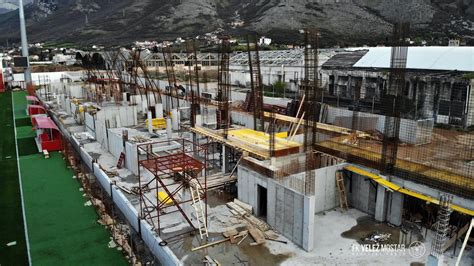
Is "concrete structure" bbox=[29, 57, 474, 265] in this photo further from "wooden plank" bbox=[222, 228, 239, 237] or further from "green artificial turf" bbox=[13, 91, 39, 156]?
"green artificial turf" bbox=[13, 91, 39, 156]

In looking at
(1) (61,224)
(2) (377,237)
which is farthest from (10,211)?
(2) (377,237)

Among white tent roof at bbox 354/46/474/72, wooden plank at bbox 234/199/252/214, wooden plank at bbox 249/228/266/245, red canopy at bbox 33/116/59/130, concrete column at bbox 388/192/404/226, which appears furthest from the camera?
white tent roof at bbox 354/46/474/72

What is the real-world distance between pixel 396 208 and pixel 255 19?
242 feet

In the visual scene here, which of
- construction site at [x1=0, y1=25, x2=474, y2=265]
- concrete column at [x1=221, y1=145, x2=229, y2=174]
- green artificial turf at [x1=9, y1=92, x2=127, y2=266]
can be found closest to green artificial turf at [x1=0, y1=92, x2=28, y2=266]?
green artificial turf at [x1=9, y1=92, x2=127, y2=266]

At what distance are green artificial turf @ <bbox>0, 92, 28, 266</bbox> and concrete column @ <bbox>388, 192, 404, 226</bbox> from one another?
9274 mm

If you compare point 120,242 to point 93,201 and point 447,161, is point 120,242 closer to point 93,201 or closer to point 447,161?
point 93,201

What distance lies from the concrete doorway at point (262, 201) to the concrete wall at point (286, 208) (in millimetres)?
56

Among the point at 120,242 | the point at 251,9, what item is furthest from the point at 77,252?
the point at 251,9

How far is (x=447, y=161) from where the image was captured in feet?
42.2

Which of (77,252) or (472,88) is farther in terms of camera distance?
(472,88)

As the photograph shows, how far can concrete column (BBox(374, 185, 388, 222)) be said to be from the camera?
10250mm

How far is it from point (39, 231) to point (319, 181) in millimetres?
7937

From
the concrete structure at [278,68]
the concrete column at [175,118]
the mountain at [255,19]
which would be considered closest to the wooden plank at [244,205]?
the concrete column at [175,118]

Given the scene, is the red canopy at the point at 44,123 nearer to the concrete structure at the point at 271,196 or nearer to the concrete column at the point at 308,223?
the concrete structure at the point at 271,196
